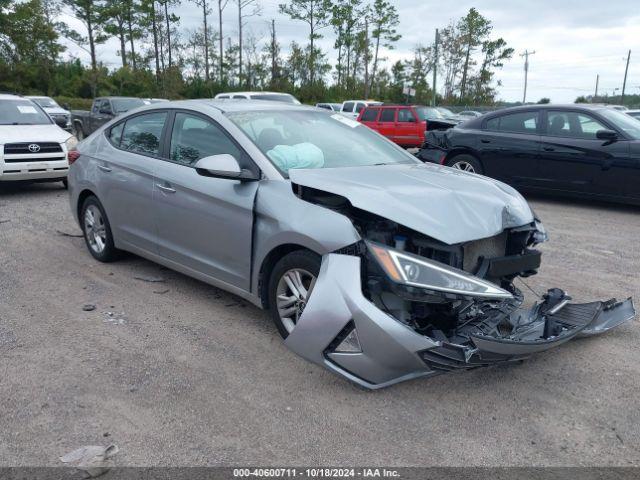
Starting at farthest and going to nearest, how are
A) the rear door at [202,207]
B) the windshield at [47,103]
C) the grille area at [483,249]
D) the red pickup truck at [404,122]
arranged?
the windshield at [47,103], the red pickup truck at [404,122], the rear door at [202,207], the grille area at [483,249]

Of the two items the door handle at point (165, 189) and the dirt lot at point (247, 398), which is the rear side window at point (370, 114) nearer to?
the dirt lot at point (247, 398)

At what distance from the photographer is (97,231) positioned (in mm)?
5629

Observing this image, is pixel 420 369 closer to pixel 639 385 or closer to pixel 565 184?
pixel 639 385

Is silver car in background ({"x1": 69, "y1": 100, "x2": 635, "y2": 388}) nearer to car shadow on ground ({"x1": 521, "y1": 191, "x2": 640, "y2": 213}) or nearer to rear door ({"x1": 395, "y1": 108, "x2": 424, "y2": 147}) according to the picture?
car shadow on ground ({"x1": 521, "y1": 191, "x2": 640, "y2": 213})

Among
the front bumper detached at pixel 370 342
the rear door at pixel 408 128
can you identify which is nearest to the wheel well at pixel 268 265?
the front bumper detached at pixel 370 342

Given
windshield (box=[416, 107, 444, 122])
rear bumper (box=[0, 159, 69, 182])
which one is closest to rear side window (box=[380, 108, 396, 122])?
A: windshield (box=[416, 107, 444, 122])

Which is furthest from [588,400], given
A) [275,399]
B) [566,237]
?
[566,237]

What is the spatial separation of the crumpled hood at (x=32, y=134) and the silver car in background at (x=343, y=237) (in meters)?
5.28

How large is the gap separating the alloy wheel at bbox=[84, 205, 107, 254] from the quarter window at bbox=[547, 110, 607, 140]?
6.54 meters

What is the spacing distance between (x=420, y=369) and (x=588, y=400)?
0.99 metres

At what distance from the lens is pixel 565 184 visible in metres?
8.37

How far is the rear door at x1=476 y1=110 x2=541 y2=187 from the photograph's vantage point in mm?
8656

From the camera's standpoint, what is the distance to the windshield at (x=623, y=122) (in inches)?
314

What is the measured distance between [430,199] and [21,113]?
30.6ft
